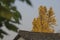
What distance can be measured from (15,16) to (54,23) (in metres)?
37.5

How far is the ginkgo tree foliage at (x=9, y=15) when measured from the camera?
52.1 inches

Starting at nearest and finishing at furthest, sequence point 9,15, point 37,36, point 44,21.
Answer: point 9,15, point 37,36, point 44,21

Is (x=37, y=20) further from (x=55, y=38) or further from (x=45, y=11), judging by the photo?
(x=55, y=38)

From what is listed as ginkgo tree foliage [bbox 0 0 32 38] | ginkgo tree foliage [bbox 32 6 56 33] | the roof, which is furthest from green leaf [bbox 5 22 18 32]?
ginkgo tree foliage [bbox 32 6 56 33]

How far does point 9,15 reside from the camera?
51.7 inches

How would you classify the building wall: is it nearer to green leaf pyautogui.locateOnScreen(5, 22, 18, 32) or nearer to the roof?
Result: the roof

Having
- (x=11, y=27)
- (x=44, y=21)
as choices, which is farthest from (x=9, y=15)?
(x=44, y=21)

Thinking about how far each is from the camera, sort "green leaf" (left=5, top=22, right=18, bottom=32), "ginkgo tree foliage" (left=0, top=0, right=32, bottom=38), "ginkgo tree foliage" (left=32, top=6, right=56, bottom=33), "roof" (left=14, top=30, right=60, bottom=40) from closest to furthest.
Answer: "ginkgo tree foliage" (left=0, top=0, right=32, bottom=38) < "green leaf" (left=5, top=22, right=18, bottom=32) < "roof" (left=14, top=30, right=60, bottom=40) < "ginkgo tree foliage" (left=32, top=6, right=56, bottom=33)

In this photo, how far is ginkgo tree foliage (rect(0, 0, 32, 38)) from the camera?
4.34 ft

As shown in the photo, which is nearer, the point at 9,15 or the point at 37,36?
the point at 9,15

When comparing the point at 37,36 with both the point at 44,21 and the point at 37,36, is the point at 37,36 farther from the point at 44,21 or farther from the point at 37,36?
the point at 44,21

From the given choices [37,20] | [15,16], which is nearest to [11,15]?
[15,16]

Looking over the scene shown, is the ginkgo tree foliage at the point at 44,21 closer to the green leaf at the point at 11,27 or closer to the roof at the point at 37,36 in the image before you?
the roof at the point at 37,36

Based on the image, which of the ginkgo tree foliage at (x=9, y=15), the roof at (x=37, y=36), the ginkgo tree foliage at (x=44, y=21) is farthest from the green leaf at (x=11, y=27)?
the ginkgo tree foliage at (x=44, y=21)
